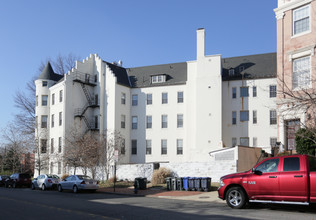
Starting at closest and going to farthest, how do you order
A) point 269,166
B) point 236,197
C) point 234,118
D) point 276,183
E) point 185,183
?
1. point 276,183
2. point 269,166
3. point 236,197
4. point 185,183
5. point 234,118

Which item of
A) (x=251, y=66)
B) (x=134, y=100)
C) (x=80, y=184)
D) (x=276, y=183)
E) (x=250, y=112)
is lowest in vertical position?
(x=80, y=184)

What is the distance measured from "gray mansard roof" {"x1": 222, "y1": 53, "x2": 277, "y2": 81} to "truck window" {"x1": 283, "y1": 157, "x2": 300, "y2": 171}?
26.3 m

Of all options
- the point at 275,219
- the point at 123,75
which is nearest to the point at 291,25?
the point at 275,219

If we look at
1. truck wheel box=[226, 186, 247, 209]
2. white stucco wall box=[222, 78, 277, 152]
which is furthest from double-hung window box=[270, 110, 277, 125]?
truck wheel box=[226, 186, 247, 209]

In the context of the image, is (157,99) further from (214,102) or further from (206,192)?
(206,192)

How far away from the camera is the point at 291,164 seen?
42.0 ft

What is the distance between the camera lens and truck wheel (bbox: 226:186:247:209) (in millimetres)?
13680

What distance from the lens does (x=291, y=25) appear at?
23.4 m

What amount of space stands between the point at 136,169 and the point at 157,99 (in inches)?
504

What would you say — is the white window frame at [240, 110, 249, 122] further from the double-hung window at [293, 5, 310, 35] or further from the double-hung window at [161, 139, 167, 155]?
the double-hung window at [293, 5, 310, 35]

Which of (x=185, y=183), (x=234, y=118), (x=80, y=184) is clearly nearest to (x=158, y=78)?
(x=234, y=118)

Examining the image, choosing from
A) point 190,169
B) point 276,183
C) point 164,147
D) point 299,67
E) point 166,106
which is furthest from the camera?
point 166,106

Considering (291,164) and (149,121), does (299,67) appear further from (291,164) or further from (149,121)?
(149,121)

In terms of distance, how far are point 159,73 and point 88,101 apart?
9.52 m
